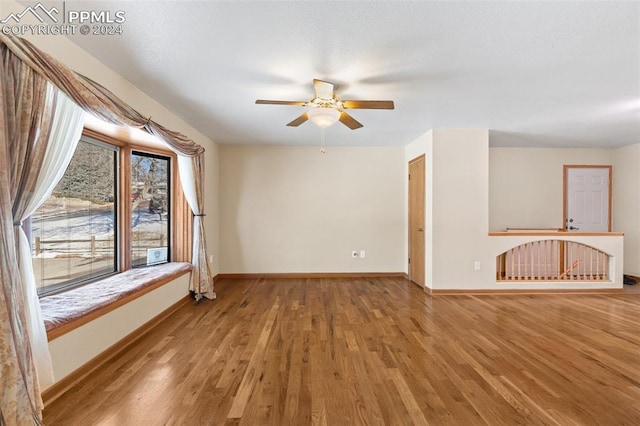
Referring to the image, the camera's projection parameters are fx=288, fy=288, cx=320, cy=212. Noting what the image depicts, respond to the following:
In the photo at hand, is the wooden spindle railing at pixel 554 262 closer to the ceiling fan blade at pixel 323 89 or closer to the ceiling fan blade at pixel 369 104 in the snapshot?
the ceiling fan blade at pixel 369 104

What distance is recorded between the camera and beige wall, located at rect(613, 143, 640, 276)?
529 cm

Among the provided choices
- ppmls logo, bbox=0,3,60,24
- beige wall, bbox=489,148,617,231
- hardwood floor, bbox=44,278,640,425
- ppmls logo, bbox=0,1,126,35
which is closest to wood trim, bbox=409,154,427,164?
beige wall, bbox=489,148,617,231

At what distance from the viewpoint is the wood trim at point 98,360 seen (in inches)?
74.5

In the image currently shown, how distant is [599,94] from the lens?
9.80 feet

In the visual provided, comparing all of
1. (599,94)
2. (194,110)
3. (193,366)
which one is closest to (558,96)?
(599,94)

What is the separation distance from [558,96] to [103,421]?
4.72 meters

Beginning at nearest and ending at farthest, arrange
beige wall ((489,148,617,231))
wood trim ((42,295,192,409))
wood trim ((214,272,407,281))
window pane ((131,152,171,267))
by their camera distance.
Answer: wood trim ((42,295,192,409)) → window pane ((131,152,171,267)) → wood trim ((214,272,407,281)) → beige wall ((489,148,617,231))

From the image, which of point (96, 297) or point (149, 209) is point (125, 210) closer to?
point (149, 209)

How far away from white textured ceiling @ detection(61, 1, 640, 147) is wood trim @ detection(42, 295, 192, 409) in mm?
2377

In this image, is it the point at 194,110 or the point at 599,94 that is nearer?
the point at 599,94

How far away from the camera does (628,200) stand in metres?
5.41

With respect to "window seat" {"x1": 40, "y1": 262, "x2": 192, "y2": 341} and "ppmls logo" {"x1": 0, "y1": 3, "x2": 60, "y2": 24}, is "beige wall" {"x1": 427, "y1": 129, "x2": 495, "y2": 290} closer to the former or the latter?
"window seat" {"x1": 40, "y1": 262, "x2": 192, "y2": 341}

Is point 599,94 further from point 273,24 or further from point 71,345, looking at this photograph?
point 71,345

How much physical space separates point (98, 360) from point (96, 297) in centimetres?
50
